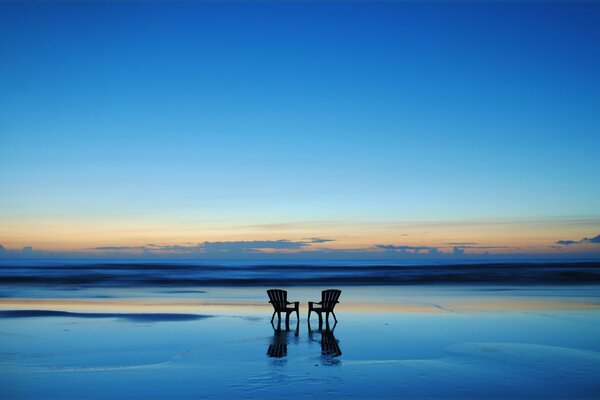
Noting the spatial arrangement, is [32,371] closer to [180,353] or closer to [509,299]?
[180,353]

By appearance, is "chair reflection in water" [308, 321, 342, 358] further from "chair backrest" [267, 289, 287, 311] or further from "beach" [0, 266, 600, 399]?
"chair backrest" [267, 289, 287, 311]

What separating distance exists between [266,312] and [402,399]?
10636 millimetres

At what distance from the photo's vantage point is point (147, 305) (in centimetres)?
2075

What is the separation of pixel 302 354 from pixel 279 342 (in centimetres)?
149

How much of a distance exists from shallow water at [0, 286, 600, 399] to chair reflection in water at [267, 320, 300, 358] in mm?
66

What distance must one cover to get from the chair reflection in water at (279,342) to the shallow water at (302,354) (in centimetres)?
7

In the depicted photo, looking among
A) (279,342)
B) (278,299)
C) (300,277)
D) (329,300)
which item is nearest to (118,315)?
(278,299)

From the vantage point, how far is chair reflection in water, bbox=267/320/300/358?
35.3 feet

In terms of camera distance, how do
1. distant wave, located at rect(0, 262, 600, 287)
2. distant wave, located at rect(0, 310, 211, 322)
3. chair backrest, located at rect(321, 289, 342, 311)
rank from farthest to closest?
distant wave, located at rect(0, 262, 600, 287) < distant wave, located at rect(0, 310, 211, 322) < chair backrest, located at rect(321, 289, 342, 311)

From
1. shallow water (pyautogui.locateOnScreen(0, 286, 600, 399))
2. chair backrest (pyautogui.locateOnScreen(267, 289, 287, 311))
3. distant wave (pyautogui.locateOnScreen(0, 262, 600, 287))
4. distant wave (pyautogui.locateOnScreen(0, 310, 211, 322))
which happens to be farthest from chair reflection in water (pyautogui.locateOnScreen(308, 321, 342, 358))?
distant wave (pyautogui.locateOnScreen(0, 262, 600, 287))

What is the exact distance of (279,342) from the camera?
12086mm

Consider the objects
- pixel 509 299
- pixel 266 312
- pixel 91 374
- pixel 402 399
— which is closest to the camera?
pixel 402 399

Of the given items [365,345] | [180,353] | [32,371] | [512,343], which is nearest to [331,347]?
[365,345]

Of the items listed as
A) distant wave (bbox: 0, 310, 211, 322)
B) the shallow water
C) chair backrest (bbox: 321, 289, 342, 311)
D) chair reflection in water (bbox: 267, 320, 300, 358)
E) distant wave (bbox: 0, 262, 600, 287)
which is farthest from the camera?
distant wave (bbox: 0, 262, 600, 287)
